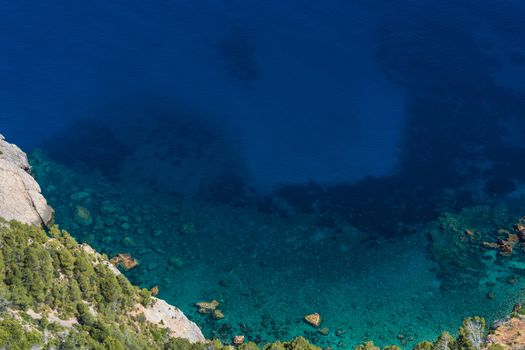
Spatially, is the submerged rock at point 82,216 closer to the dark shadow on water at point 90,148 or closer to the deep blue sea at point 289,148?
the deep blue sea at point 289,148

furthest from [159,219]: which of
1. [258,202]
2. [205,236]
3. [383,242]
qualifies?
[383,242]

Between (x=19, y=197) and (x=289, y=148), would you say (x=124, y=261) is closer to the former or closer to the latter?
(x=19, y=197)

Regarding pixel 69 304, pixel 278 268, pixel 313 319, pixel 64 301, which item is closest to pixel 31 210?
pixel 64 301

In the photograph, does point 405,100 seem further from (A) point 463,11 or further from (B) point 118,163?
(B) point 118,163

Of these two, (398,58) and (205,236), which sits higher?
(398,58)

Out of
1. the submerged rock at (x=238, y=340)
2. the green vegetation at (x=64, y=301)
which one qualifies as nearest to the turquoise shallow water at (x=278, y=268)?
the submerged rock at (x=238, y=340)
